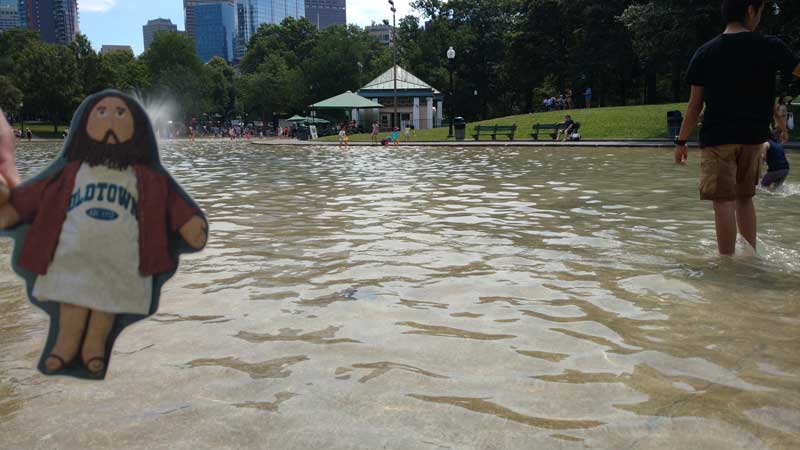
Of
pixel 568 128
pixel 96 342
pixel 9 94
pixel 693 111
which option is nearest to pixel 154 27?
pixel 96 342

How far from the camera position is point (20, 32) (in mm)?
90688

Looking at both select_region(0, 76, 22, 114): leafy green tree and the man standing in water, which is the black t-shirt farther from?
select_region(0, 76, 22, 114): leafy green tree

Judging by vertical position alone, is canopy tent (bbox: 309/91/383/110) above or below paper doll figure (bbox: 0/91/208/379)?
above

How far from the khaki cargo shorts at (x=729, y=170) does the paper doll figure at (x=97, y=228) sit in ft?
16.3

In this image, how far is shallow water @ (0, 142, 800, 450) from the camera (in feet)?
8.99

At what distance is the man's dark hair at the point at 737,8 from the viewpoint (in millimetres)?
5285

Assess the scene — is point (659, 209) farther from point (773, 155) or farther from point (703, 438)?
point (703, 438)

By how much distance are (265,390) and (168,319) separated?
1.49m

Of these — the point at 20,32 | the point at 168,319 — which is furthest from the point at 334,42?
the point at 168,319

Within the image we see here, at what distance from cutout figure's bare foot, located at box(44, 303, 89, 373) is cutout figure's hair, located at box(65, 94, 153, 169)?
15.4 inches

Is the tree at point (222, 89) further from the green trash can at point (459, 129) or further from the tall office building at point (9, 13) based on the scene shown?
the green trash can at point (459, 129)

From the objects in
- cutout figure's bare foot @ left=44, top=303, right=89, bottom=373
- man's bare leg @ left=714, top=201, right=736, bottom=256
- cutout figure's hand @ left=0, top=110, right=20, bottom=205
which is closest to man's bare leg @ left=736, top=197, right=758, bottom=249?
man's bare leg @ left=714, top=201, right=736, bottom=256

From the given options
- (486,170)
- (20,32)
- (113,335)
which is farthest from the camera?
(20,32)

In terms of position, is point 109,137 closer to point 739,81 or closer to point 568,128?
point 739,81
